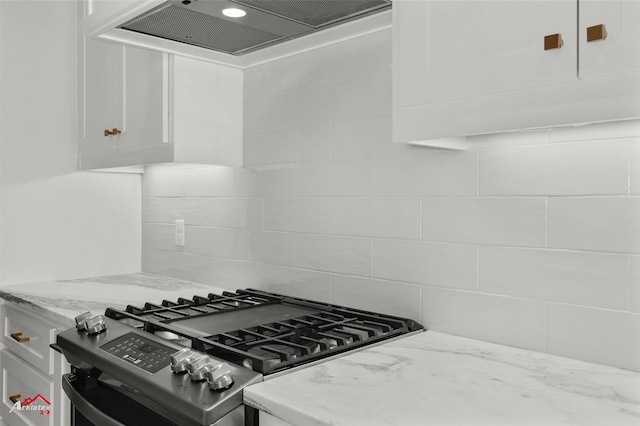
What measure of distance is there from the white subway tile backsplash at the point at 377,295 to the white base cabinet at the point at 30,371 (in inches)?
36.4

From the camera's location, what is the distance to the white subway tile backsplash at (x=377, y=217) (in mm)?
1583

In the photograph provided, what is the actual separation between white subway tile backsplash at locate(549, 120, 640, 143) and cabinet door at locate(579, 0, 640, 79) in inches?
8.5

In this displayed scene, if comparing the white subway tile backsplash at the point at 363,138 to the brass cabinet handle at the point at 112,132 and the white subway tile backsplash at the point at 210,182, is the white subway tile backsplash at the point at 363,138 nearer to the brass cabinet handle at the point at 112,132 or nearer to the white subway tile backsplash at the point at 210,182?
the white subway tile backsplash at the point at 210,182

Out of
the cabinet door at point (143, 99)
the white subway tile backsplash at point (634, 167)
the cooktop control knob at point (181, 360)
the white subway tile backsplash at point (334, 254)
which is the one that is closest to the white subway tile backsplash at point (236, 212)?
the white subway tile backsplash at point (334, 254)

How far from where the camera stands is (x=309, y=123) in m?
1.88

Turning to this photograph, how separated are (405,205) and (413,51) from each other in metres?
0.55

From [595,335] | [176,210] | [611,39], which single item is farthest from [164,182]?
[611,39]

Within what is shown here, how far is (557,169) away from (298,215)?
0.93m

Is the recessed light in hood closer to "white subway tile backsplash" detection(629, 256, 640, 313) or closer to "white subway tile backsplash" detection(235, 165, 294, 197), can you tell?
"white subway tile backsplash" detection(235, 165, 294, 197)

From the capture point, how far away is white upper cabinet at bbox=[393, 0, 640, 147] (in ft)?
2.87

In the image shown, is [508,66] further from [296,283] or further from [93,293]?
[93,293]

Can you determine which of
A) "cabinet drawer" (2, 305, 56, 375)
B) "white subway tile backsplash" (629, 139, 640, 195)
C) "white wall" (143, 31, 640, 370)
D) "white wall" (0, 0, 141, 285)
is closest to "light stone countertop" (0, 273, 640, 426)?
"white wall" (143, 31, 640, 370)

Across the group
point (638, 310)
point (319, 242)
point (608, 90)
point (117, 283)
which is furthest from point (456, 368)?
point (117, 283)

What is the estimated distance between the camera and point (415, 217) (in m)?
1.57
